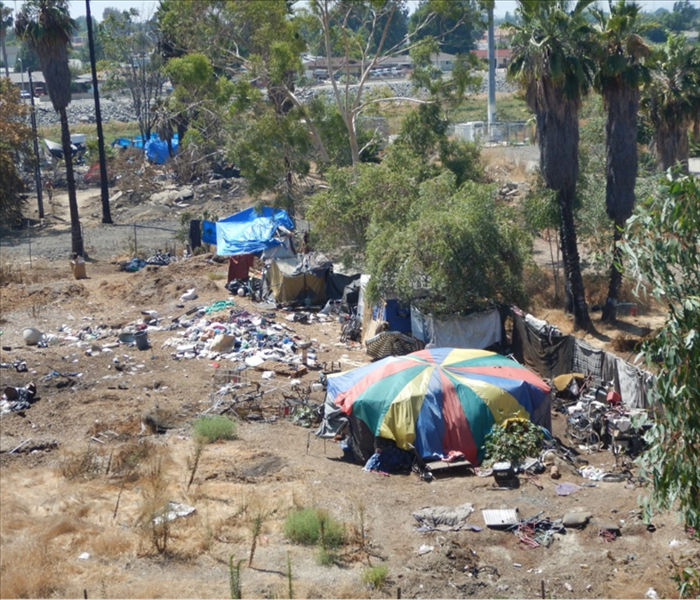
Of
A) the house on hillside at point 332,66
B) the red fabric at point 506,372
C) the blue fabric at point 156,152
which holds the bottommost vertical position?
the red fabric at point 506,372

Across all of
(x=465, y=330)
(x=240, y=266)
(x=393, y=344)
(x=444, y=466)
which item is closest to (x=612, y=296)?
(x=465, y=330)

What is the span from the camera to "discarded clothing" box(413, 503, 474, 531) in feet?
36.7

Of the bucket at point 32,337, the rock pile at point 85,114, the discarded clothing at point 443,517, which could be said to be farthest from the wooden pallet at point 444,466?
the rock pile at point 85,114

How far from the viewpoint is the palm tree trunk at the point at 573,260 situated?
21312 mm

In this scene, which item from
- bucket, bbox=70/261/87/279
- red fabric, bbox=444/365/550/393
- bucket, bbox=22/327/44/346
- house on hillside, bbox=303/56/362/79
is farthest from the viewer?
house on hillside, bbox=303/56/362/79

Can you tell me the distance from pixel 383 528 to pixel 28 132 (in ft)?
103

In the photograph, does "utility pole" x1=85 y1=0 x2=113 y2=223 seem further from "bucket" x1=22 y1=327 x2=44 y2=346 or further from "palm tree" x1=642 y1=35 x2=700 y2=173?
"palm tree" x1=642 y1=35 x2=700 y2=173

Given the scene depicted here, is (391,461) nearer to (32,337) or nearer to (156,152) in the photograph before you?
(32,337)

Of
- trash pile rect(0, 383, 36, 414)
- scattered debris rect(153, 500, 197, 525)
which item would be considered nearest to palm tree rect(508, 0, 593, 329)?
trash pile rect(0, 383, 36, 414)

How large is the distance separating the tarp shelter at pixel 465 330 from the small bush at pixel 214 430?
5.39 meters

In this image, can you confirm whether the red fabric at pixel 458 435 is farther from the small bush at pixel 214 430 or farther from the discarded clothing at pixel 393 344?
the discarded clothing at pixel 393 344

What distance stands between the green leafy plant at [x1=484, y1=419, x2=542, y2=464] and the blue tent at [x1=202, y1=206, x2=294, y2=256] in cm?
1313

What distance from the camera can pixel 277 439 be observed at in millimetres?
14664

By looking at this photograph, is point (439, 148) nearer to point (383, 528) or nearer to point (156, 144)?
point (383, 528)
